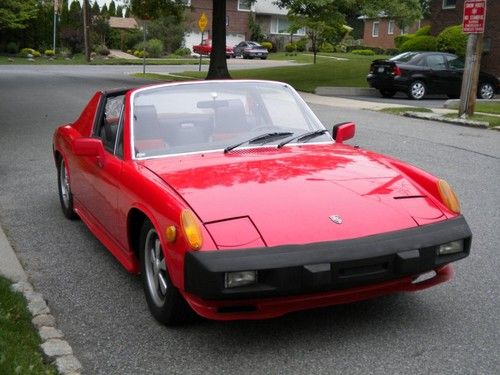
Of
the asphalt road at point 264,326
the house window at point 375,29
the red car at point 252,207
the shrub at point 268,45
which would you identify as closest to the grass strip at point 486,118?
the asphalt road at point 264,326

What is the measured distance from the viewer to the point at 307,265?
340 cm

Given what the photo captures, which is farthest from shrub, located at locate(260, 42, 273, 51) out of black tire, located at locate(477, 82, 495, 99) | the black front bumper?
the black front bumper

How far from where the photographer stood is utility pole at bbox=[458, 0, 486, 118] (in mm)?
15578

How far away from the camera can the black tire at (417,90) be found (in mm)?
23297

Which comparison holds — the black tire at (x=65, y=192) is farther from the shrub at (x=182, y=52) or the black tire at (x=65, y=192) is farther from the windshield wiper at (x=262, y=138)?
the shrub at (x=182, y=52)

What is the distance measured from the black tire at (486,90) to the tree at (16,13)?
3929cm

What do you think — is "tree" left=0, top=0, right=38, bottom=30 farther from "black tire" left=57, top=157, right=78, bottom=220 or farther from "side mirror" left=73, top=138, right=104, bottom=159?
"side mirror" left=73, top=138, right=104, bottom=159

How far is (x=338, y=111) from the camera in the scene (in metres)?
17.9

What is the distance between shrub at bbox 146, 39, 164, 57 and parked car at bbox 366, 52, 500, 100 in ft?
118

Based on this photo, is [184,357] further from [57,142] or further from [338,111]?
[338,111]

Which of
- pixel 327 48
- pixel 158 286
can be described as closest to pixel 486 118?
pixel 158 286

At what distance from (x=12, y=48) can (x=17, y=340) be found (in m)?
56.4

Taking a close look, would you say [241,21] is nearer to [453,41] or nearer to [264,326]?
[453,41]

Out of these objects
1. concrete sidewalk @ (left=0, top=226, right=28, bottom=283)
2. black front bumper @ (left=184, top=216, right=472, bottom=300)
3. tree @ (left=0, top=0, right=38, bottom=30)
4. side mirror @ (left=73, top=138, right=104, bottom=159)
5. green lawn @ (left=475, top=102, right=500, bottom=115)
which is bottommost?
green lawn @ (left=475, top=102, right=500, bottom=115)
